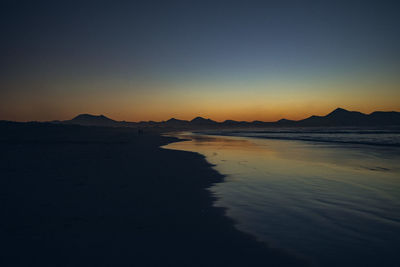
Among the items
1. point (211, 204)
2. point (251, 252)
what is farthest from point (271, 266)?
point (211, 204)

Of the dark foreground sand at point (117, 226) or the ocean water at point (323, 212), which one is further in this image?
the ocean water at point (323, 212)

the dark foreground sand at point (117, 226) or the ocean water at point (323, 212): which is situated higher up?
the dark foreground sand at point (117, 226)

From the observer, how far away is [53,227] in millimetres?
4527

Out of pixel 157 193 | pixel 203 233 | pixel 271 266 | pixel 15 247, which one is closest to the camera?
pixel 271 266

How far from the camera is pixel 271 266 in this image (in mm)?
3428

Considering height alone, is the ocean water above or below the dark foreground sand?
below

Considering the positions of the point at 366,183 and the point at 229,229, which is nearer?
the point at 229,229

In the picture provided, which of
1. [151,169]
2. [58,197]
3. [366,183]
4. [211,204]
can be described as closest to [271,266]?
[211,204]

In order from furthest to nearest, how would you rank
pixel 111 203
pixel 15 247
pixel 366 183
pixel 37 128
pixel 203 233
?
pixel 37 128 → pixel 366 183 → pixel 111 203 → pixel 203 233 → pixel 15 247

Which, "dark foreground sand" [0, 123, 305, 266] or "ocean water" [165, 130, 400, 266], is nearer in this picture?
"dark foreground sand" [0, 123, 305, 266]

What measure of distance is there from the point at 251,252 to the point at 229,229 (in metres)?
0.96

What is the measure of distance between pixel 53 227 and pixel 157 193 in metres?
3.02

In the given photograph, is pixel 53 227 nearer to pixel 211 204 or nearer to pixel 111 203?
A: pixel 111 203

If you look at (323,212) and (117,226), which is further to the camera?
(323,212)
